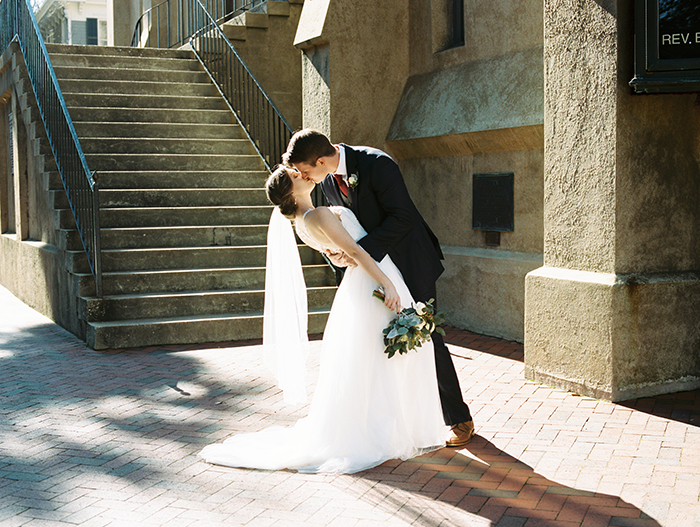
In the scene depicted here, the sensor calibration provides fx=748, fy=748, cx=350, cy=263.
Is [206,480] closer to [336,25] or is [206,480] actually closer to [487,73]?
[487,73]

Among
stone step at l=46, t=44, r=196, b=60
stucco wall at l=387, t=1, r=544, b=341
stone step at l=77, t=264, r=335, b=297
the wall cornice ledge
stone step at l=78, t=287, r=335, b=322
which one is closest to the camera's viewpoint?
the wall cornice ledge

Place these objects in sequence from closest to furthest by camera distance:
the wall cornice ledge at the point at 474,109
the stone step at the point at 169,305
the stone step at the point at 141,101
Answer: the wall cornice ledge at the point at 474,109 → the stone step at the point at 169,305 → the stone step at the point at 141,101

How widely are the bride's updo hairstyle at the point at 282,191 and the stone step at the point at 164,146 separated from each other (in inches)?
265

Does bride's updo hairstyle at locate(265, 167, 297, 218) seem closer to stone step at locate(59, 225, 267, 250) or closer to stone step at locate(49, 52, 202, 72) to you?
stone step at locate(59, 225, 267, 250)

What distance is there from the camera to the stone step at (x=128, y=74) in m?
11.7

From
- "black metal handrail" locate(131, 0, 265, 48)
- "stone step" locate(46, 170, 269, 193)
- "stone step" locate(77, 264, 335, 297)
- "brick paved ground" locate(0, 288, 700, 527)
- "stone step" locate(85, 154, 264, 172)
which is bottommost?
"brick paved ground" locate(0, 288, 700, 527)

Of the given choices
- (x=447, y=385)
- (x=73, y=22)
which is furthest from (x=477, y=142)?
(x=73, y=22)

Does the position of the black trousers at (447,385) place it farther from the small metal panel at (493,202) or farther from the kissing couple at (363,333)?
the small metal panel at (493,202)

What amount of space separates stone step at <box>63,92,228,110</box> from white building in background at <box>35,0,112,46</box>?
32.2 m

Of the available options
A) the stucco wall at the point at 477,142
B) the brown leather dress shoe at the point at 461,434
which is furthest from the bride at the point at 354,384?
the stucco wall at the point at 477,142

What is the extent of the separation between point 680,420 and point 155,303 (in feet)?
17.3

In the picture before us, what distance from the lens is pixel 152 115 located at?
36.5 feet

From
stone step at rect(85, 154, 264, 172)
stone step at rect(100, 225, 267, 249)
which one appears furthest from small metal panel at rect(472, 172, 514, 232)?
stone step at rect(85, 154, 264, 172)

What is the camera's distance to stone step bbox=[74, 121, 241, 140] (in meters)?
10.5
